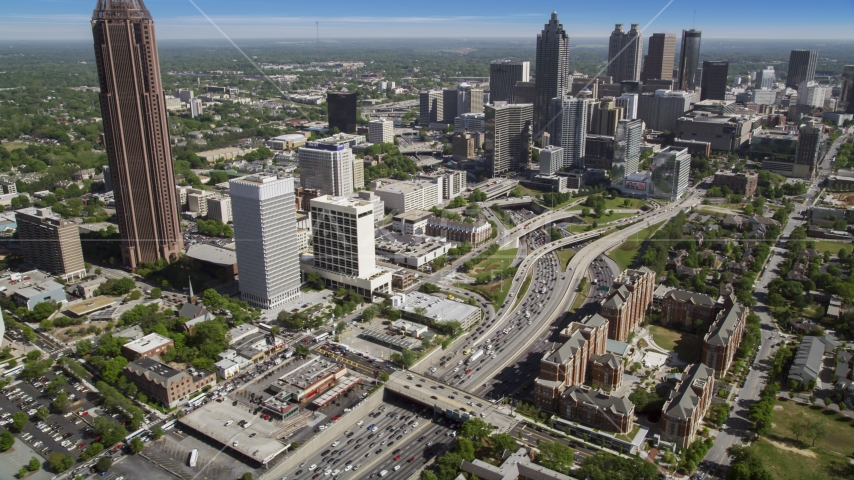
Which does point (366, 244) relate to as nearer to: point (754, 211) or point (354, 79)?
point (754, 211)

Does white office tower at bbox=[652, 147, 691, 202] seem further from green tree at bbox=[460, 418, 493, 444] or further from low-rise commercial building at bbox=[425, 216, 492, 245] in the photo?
green tree at bbox=[460, 418, 493, 444]

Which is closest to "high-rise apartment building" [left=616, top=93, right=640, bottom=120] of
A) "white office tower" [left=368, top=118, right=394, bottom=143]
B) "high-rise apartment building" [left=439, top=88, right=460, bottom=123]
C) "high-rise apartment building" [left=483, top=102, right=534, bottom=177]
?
"high-rise apartment building" [left=483, top=102, right=534, bottom=177]

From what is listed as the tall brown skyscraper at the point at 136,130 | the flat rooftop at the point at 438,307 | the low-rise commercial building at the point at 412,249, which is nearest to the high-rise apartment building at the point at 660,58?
the low-rise commercial building at the point at 412,249

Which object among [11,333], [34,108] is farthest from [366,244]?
[34,108]

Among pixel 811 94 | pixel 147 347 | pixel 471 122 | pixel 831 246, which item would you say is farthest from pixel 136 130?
pixel 811 94

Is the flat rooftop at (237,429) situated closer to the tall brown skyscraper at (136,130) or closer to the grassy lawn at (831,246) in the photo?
the tall brown skyscraper at (136,130)

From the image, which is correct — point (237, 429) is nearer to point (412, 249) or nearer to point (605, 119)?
point (412, 249)
